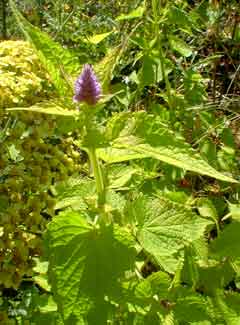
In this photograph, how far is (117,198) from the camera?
1.13m

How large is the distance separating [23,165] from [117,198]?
0.37m

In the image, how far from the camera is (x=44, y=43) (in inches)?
38.0

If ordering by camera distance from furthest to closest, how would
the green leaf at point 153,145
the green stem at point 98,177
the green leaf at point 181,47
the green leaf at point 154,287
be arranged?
the green leaf at point 181,47 → the green leaf at point 154,287 → the green stem at point 98,177 → the green leaf at point 153,145

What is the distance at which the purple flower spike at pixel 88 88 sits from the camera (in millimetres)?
877

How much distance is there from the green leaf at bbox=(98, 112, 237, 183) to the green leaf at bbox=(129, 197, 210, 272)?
13cm

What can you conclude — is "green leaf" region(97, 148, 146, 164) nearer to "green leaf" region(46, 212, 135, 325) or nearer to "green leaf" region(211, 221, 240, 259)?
"green leaf" region(46, 212, 135, 325)

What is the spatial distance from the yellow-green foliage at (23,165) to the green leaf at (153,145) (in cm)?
44

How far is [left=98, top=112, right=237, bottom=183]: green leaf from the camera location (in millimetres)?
854

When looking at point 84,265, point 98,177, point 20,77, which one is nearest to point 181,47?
point 20,77

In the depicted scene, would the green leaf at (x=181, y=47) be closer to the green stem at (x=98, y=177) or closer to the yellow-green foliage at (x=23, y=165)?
the yellow-green foliage at (x=23, y=165)

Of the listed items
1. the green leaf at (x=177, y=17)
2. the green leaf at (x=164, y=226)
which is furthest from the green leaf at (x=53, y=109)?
the green leaf at (x=177, y=17)

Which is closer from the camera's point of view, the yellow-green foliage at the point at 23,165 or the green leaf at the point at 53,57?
the green leaf at the point at 53,57

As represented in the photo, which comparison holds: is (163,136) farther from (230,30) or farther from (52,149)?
(230,30)

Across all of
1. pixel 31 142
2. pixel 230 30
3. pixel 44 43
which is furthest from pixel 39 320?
pixel 230 30
